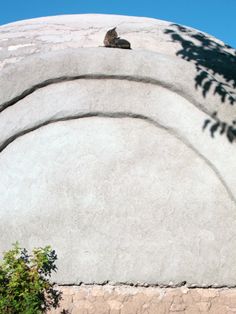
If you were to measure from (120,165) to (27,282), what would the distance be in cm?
143

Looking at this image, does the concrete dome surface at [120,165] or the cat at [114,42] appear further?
the cat at [114,42]

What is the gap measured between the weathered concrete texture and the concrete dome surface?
0.10 metres

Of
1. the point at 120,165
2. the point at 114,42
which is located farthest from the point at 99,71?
the point at 120,165

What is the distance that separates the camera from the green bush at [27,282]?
3988mm

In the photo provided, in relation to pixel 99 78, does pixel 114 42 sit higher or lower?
higher

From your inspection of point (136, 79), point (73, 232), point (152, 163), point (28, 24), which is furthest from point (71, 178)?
point (28, 24)

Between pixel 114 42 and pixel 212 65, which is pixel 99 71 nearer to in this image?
pixel 114 42

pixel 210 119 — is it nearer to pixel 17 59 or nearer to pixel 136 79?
pixel 136 79

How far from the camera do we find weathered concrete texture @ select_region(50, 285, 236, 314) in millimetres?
4098

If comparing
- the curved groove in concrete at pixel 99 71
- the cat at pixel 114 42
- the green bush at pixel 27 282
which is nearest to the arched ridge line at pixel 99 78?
the curved groove in concrete at pixel 99 71

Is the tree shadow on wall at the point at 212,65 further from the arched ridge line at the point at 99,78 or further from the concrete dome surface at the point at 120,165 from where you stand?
the arched ridge line at the point at 99,78

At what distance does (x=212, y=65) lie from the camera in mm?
4945

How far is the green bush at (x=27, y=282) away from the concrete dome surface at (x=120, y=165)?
13cm

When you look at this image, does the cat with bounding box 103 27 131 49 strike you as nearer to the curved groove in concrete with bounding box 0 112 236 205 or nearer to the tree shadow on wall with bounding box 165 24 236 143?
the tree shadow on wall with bounding box 165 24 236 143
